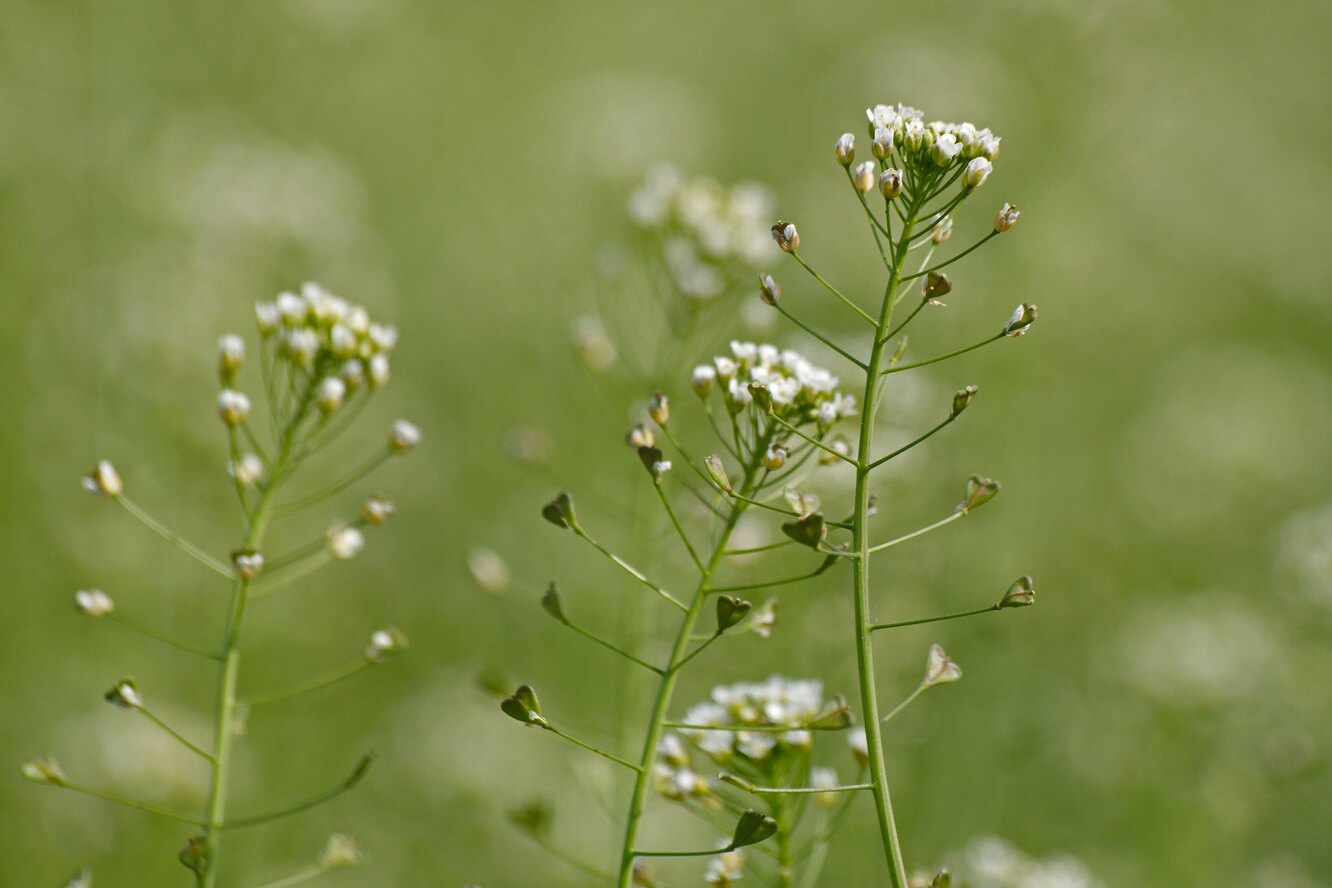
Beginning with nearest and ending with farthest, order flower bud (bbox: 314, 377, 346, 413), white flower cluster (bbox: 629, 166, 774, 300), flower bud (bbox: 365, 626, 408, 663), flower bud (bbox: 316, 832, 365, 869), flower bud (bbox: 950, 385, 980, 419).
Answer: flower bud (bbox: 950, 385, 980, 419), flower bud (bbox: 316, 832, 365, 869), flower bud (bbox: 365, 626, 408, 663), flower bud (bbox: 314, 377, 346, 413), white flower cluster (bbox: 629, 166, 774, 300)

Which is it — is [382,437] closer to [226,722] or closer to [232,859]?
[232,859]

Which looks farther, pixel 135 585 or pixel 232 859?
pixel 135 585

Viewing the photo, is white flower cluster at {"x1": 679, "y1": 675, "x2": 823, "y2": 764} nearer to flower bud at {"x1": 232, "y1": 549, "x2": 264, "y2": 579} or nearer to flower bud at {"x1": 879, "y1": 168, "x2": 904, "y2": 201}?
flower bud at {"x1": 232, "y1": 549, "x2": 264, "y2": 579}

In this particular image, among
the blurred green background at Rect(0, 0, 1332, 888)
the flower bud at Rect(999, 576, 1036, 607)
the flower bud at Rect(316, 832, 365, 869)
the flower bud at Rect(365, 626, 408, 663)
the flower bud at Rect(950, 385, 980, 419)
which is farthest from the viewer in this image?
the blurred green background at Rect(0, 0, 1332, 888)

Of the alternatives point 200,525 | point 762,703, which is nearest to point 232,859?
point 200,525

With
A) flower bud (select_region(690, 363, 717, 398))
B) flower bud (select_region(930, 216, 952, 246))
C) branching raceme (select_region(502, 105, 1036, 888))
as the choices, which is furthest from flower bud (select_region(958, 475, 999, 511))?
flower bud (select_region(690, 363, 717, 398))

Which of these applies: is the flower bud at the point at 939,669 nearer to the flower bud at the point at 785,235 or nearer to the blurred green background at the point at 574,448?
the flower bud at the point at 785,235
